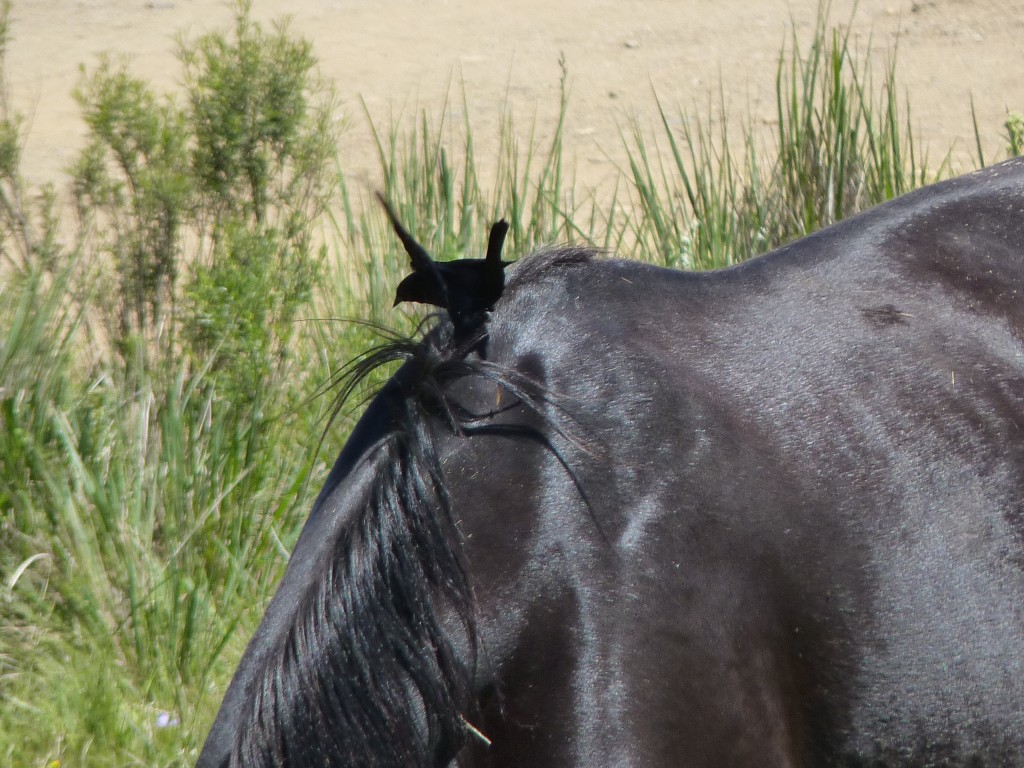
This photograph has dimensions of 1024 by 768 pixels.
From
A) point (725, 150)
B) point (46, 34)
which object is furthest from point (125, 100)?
point (46, 34)

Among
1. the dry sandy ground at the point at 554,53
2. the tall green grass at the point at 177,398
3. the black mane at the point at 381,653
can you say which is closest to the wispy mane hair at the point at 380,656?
the black mane at the point at 381,653

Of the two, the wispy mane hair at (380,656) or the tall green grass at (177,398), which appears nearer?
Result: the wispy mane hair at (380,656)

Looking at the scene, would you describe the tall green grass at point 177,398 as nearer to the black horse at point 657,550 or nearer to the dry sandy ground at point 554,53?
the black horse at point 657,550

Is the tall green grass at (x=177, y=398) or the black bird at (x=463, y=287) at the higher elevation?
the black bird at (x=463, y=287)

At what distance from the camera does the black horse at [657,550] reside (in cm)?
145

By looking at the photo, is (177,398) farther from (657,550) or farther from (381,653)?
(657,550)

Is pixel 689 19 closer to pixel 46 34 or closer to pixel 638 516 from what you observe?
pixel 46 34

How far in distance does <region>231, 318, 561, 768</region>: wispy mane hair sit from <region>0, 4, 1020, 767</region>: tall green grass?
104 centimetres

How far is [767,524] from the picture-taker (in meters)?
1.55

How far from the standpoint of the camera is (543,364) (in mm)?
1631

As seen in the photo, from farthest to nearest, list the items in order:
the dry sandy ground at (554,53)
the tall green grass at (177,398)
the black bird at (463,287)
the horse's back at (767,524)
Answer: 1. the dry sandy ground at (554,53)
2. the tall green grass at (177,398)
3. the black bird at (463,287)
4. the horse's back at (767,524)

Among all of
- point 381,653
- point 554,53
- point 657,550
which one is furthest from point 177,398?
point 554,53

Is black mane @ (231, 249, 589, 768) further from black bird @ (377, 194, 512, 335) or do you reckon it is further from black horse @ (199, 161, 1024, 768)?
black bird @ (377, 194, 512, 335)

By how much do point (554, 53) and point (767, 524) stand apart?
32.1 feet
